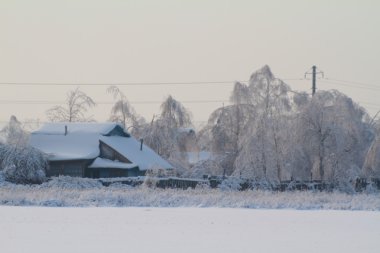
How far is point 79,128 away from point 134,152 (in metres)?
5.12

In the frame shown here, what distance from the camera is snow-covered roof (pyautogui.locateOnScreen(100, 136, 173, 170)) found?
5150cm

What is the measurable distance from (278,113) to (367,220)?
24739 millimetres

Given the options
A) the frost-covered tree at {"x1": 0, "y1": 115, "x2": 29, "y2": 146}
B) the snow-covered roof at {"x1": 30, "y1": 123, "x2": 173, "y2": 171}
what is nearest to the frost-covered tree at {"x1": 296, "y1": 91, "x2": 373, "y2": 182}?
the snow-covered roof at {"x1": 30, "y1": 123, "x2": 173, "y2": 171}

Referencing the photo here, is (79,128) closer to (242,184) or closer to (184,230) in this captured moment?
(242,184)

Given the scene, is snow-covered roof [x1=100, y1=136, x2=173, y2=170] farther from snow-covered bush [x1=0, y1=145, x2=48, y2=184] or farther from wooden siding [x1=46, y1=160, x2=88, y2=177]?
snow-covered bush [x1=0, y1=145, x2=48, y2=184]

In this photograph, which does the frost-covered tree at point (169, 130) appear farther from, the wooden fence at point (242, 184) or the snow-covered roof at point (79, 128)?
the wooden fence at point (242, 184)

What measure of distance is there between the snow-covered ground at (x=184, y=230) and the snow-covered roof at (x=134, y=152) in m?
25.2

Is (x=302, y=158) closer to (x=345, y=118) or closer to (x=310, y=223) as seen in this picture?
(x=345, y=118)

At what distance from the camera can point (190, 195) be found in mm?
30828

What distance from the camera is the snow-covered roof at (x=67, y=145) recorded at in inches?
1994

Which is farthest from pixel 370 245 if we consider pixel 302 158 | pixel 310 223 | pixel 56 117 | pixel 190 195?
pixel 56 117

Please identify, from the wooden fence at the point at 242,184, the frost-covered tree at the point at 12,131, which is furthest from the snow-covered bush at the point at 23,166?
the frost-covered tree at the point at 12,131

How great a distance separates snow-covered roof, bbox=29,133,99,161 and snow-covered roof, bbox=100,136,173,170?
1113 mm

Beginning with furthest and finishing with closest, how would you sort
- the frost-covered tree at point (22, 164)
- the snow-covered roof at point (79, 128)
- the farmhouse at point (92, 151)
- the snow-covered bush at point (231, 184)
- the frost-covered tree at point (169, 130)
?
the frost-covered tree at point (169, 130) → the snow-covered roof at point (79, 128) → the farmhouse at point (92, 151) → the frost-covered tree at point (22, 164) → the snow-covered bush at point (231, 184)
